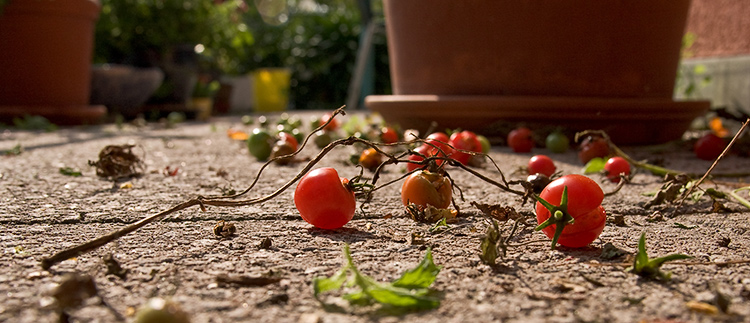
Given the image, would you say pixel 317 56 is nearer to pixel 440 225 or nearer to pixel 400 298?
pixel 440 225

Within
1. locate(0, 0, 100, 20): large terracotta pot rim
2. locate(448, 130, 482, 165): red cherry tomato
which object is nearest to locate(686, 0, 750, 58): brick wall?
locate(448, 130, 482, 165): red cherry tomato

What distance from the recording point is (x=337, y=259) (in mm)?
1327

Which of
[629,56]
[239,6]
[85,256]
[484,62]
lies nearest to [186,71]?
[239,6]

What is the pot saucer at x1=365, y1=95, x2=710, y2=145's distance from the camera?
3322 millimetres

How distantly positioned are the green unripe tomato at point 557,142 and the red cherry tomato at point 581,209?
187cm

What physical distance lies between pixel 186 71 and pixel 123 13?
94 centimetres

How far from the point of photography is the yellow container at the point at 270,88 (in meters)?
11.0

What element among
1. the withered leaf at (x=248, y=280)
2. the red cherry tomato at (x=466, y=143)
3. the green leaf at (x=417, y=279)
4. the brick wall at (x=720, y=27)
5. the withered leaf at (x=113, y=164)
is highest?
the brick wall at (x=720, y=27)

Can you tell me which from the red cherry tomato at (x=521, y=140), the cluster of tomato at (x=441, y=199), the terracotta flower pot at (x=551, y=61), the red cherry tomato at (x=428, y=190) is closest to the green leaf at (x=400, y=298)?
the cluster of tomato at (x=441, y=199)

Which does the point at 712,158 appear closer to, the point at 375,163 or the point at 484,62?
the point at 484,62

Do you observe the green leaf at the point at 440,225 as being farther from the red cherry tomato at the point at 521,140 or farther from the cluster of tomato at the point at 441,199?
the red cherry tomato at the point at 521,140

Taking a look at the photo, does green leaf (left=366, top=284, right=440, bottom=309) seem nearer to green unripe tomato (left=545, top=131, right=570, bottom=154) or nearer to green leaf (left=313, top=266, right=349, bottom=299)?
green leaf (left=313, top=266, right=349, bottom=299)

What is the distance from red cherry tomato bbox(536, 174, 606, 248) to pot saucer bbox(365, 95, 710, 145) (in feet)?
6.60

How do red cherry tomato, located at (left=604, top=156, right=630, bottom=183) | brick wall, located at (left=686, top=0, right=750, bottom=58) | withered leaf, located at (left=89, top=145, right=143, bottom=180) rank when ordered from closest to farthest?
red cherry tomato, located at (left=604, top=156, right=630, bottom=183), withered leaf, located at (left=89, top=145, right=143, bottom=180), brick wall, located at (left=686, top=0, right=750, bottom=58)
